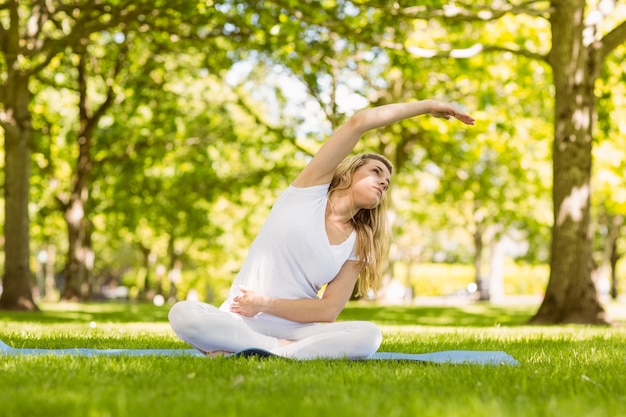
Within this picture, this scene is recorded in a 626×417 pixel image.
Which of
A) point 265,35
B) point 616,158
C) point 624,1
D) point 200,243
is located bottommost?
point 200,243

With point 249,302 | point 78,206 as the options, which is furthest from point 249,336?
point 78,206

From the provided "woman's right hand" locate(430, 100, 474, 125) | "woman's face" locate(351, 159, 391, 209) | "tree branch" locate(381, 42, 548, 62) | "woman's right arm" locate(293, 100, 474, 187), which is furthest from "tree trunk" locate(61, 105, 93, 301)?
"woman's right hand" locate(430, 100, 474, 125)

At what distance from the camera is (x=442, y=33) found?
2441 centimetres

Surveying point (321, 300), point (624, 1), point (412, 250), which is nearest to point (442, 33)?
point (624, 1)

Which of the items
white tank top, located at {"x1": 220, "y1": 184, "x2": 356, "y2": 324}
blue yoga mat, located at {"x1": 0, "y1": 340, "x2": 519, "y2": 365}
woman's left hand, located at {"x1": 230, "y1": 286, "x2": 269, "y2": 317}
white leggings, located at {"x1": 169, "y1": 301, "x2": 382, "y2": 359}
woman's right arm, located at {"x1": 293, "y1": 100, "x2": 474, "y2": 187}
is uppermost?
woman's right arm, located at {"x1": 293, "y1": 100, "x2": 474, "y2": 187}

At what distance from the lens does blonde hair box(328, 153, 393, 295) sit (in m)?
5.89

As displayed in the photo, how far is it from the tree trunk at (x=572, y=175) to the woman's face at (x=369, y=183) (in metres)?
8.92

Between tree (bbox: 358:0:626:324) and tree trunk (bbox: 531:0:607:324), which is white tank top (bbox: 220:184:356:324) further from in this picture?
tree trunk (bbox: 531:0:607:324)

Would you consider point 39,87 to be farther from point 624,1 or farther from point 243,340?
point 243,340

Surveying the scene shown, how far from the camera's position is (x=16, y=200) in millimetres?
17219

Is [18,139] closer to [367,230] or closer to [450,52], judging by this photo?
[450,52]

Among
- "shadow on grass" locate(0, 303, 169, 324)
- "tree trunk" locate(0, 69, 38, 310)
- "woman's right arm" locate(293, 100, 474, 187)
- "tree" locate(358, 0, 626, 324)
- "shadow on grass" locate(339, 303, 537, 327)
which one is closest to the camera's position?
"woman's right arm" locate(293, 100, 474, 187)

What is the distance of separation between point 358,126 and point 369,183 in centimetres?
42

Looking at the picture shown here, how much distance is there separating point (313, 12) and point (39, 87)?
12857 mm
